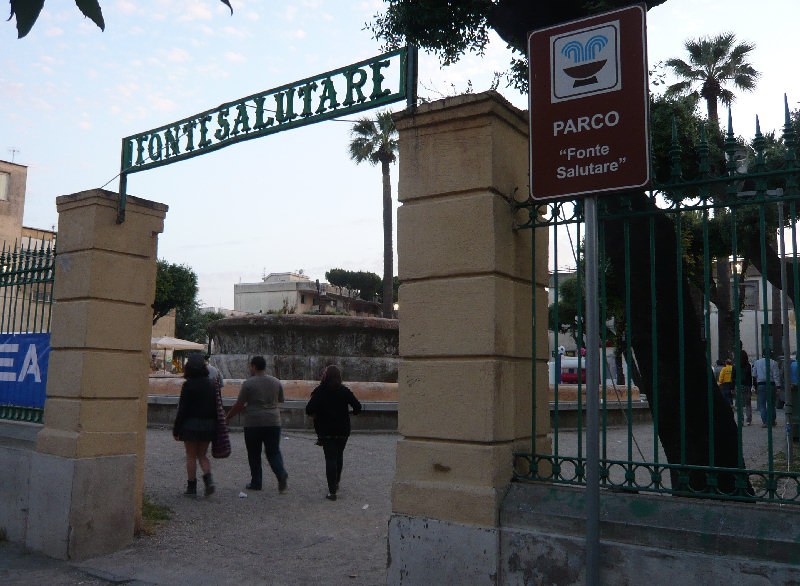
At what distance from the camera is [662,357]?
207 inches

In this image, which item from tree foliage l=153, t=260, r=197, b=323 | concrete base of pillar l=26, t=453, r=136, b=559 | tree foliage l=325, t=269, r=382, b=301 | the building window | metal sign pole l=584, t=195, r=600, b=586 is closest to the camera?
metal sign pole l=584, t=195, r=600, b=586

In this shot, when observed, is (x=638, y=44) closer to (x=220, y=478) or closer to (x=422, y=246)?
(x=422, y=246)

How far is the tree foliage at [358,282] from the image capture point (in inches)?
3071

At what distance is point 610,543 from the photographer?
3.58m

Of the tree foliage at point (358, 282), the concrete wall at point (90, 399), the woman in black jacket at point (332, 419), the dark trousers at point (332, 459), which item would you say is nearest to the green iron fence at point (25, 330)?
the concrete wall at point (90, 399)

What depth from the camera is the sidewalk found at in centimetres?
554

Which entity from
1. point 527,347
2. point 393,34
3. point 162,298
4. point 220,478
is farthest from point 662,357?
point 162,298

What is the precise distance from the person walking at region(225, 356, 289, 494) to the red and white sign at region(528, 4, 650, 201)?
6102 mm

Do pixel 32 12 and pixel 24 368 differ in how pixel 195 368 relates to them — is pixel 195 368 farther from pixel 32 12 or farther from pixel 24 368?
pixel 32 12

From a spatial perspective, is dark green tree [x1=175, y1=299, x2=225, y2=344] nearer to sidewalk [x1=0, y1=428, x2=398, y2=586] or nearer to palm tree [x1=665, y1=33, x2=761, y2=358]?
palm tree [x1=665, y1=33, x2=761, y2=358]

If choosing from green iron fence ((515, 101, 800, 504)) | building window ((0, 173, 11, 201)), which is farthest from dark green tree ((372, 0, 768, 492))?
building window ((0, 173, 11, 201))

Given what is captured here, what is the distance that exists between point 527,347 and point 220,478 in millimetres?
6259

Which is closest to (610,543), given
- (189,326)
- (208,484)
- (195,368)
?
(208,484)

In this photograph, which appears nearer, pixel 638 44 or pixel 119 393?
pixel 638 44
